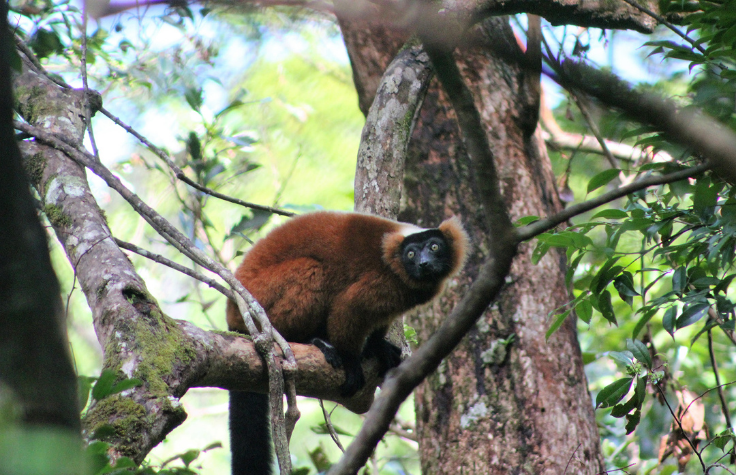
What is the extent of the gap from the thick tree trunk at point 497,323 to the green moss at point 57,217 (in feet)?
7.60

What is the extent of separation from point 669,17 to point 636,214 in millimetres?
2788

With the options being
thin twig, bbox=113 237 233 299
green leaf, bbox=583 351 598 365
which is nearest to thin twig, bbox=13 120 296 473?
thin twig, bbox=113 237 233 299

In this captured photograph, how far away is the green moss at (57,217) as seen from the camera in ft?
9.64

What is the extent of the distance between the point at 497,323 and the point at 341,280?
4.58 feet

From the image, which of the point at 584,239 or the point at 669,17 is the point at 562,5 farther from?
the point at 584,239

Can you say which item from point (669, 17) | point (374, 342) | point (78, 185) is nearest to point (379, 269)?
point (374, 342)

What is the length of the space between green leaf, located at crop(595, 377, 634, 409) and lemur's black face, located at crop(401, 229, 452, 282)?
4.69 feet

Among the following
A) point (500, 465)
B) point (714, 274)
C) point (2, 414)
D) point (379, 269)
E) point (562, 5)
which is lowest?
point (2, 414)

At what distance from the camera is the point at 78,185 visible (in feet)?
10.3

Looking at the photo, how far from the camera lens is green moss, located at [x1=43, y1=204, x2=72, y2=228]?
2939 millimetres

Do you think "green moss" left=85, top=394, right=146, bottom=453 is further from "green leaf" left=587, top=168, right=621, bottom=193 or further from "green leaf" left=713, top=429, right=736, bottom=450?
"green leaf" left=713, top=429, right=736, bottom=450

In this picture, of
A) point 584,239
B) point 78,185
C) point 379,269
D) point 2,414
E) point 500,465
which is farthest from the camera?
point 500,465

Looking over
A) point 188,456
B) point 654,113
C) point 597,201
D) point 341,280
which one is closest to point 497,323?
point 341,280

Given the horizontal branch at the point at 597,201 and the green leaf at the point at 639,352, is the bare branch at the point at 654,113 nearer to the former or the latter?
the horizontal branch at the point at 597,201
